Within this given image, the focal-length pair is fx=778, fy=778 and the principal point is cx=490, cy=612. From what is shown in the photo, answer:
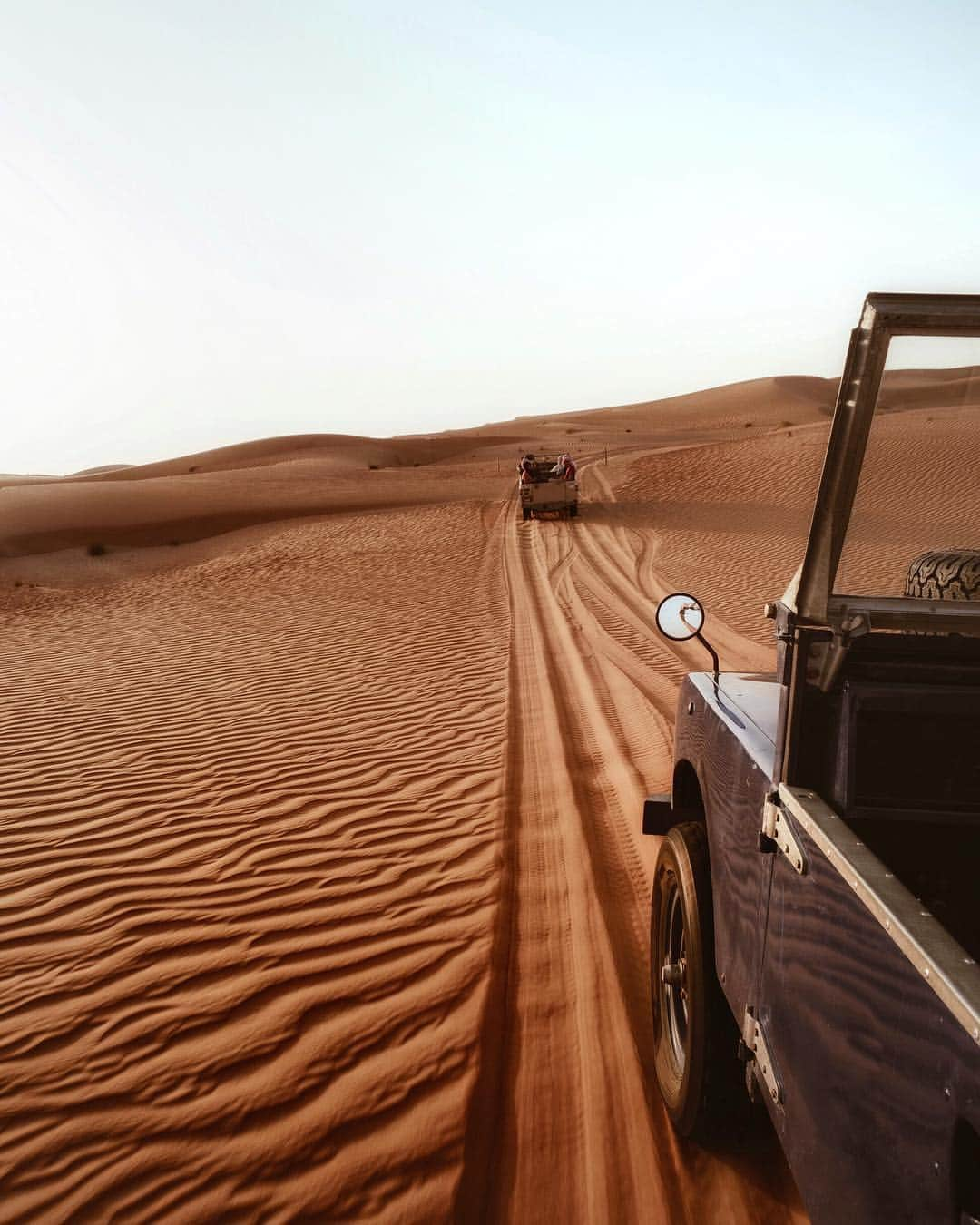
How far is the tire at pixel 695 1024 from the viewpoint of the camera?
2359mm

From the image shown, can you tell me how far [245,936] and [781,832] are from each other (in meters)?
2.98

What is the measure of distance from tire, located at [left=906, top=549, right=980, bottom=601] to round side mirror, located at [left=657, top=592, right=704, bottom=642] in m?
0.69

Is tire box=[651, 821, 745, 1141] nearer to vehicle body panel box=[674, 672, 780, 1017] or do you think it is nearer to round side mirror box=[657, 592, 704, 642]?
vehicle body panel box=[674, 672, 780, 1017]

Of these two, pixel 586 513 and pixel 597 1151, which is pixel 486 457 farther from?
pixel 597 1151

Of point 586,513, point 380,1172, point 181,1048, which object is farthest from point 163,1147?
point 586,513

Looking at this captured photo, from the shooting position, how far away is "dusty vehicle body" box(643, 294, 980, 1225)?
1.18 m

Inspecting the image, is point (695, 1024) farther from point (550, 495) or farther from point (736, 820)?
point (550, 495)

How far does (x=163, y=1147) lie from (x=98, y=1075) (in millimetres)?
513

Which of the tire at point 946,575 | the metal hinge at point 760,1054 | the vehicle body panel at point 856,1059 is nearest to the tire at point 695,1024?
the metal hinge at point 760,1054

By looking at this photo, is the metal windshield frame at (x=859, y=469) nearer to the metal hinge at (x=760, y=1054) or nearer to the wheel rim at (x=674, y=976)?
the metal hinge at (x=760, y=1054)

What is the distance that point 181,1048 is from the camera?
310 cm

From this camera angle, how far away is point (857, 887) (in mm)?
1365

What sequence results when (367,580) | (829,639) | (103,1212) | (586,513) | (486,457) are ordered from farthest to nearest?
1. (486,457)
2. (586,513)
3. (367,580)
4. (103,1212)
5. (829,639)

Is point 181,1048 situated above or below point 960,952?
below
